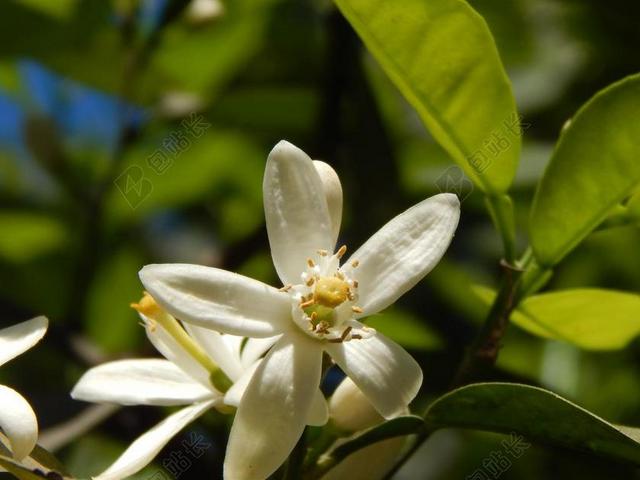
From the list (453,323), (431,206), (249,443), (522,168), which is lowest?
(453,323)

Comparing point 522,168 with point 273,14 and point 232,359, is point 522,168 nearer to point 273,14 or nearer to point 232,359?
point 273,14

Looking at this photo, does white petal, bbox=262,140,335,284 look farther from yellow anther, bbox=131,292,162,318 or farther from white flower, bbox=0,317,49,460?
white flower, bbox=0,317,49,460

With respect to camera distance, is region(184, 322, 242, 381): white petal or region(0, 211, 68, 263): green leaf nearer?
region(184, 322, 242, 381): white petal

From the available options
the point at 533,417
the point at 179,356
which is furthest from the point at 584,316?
the point at 179,356

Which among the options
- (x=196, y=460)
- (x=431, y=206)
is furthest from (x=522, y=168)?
(x=431, y=206)

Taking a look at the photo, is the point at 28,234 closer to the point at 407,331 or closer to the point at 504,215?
the point at 407,331

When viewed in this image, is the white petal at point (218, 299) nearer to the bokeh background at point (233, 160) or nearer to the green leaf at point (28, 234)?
the bokeh background at point (233, 160)

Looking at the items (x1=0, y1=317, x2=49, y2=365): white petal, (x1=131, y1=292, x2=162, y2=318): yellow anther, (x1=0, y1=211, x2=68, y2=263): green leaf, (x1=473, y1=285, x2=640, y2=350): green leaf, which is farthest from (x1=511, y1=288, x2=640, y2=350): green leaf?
(x1=0, y1=211, x2=68, y2=263): green leaf
